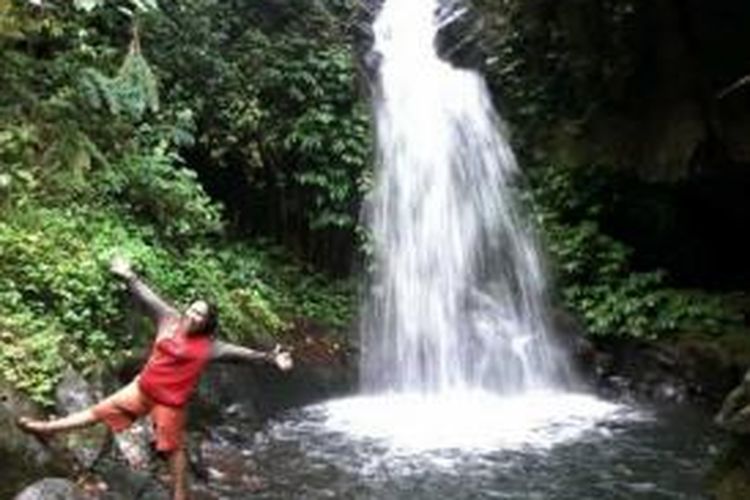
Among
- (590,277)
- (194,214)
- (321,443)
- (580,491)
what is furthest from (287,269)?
(580,491)

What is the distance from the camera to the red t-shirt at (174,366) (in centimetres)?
860

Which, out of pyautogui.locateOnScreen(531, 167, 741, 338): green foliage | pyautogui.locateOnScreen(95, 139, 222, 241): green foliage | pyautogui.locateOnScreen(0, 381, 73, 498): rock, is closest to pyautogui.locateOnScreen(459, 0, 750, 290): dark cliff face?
pyautogui.locateOnScreen(531, 167, 741, 338): green foliage

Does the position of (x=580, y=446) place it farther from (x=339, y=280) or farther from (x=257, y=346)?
(x=339, y=280)

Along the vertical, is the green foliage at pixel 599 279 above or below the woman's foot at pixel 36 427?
above

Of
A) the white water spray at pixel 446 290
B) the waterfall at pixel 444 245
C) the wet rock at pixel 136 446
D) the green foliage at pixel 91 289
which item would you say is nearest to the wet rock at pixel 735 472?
the white water spray at pixel 446 290

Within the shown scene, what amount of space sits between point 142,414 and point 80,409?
2.00 m

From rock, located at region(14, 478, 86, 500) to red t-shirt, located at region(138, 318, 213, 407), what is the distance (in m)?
0.89

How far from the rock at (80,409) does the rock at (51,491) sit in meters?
0.65

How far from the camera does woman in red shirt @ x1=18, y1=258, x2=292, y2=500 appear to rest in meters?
8.61

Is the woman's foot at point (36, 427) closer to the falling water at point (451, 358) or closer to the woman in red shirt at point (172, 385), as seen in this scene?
the woman in red shirt at point (172, 385)

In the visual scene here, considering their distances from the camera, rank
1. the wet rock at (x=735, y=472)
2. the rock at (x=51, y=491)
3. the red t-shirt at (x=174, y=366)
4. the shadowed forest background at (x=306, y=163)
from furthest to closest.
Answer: the shadowed forest background at (x=306, y=163) → the wet rock at (x=735, y=472) → the red t-shirt at (x=174, y=366) → the rock at (x=51, y=491)

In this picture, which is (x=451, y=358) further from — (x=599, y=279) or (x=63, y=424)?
(x=63, y=424)

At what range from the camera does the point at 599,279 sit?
55.6ft

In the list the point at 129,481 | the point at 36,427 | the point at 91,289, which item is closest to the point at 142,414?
the point at 36,427
